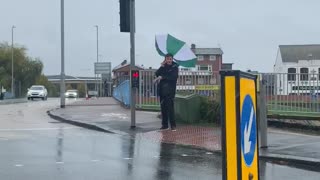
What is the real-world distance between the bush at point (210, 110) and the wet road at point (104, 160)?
350 centimetres

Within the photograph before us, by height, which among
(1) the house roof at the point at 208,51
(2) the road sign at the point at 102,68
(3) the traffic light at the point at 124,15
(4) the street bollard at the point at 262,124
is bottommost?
(4) the street bollard at the point at 262,124

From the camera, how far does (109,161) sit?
9.08m

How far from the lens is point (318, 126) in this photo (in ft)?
46.1

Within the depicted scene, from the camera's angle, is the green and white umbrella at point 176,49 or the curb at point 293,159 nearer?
the curb at point 293,159

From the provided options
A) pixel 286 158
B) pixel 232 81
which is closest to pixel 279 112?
pixel 286 158

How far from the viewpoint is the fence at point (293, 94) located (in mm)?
15250

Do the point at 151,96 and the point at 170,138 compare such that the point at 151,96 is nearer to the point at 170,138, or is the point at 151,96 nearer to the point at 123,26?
the point at 123,26

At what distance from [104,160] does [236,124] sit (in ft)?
20.8

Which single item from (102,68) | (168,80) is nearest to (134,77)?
(168,80)

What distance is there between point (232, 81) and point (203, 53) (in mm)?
84493

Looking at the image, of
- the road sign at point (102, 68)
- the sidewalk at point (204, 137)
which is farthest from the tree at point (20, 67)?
the sidewalk at point (204, 137)

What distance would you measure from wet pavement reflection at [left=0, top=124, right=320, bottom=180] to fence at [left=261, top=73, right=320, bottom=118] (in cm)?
530

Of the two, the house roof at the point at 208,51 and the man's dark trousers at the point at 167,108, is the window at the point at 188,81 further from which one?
the house roof at the point at 208,51

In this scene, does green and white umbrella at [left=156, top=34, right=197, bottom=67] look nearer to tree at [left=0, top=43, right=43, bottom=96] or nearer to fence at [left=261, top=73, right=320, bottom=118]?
fence at [left=261, top=73, right=320, bottom=118]
